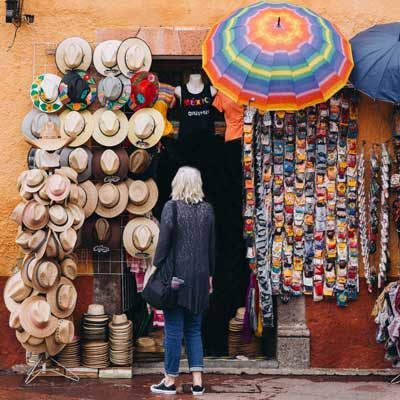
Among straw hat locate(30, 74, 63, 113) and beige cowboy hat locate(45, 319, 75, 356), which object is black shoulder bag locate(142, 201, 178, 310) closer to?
beige cowboy hat locate(45, 319, 75, 356)

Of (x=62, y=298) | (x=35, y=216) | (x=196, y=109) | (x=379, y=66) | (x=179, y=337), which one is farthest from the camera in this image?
(x=196, y=109)

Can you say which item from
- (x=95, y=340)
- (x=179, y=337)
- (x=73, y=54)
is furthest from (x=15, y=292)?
(x=73, y=54)

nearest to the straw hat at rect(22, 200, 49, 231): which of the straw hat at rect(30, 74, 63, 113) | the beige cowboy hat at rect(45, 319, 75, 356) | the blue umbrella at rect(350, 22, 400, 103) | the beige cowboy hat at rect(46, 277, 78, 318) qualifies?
the beige cowboy hat at rect(46, 277, 78, 318)

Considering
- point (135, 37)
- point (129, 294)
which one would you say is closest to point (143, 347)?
point (129, 294)

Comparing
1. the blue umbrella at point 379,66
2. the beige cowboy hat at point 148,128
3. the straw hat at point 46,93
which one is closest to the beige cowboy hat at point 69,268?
the beige cowboy hat at point 148,128

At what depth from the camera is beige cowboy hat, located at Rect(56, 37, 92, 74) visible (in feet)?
29.1

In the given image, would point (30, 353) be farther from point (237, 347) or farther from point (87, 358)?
→ point (237, 347)

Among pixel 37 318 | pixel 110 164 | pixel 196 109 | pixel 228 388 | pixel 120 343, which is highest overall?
pixel 196 109

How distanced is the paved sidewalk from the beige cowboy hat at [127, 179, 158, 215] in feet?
4.75

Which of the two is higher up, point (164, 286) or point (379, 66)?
point (379, 66)

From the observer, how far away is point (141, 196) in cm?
898

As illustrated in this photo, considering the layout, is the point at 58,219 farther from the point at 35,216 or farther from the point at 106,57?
the point at 106,57

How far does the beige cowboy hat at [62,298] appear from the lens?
336 inches

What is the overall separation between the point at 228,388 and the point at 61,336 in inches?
56.5
